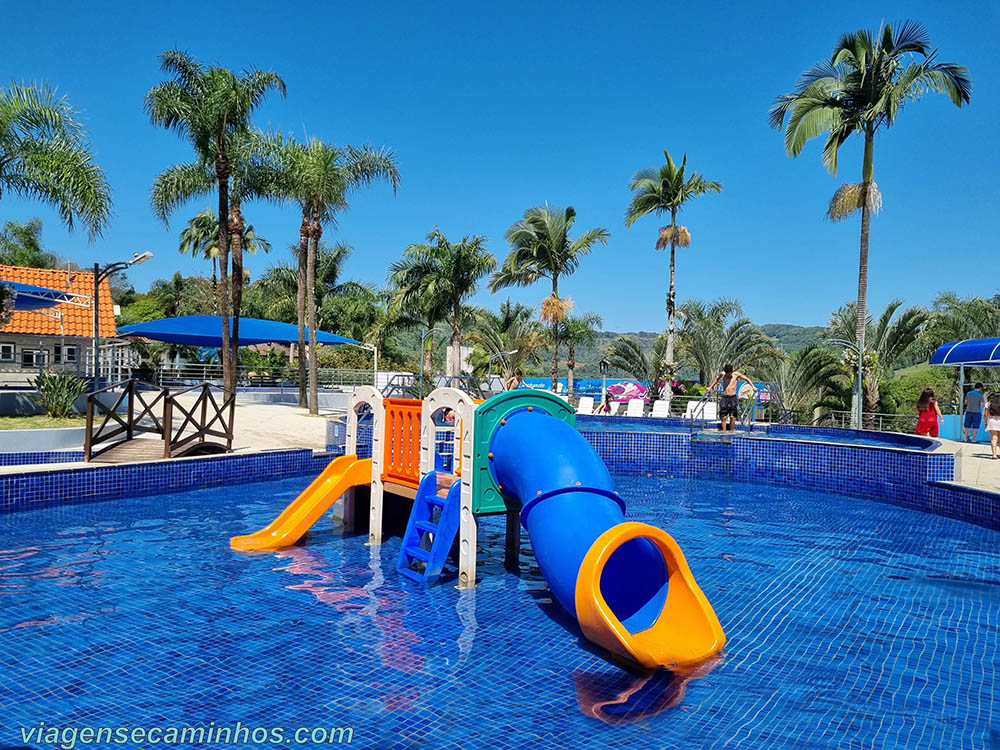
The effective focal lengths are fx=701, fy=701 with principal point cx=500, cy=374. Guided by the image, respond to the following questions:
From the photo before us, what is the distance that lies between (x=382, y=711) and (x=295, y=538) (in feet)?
13.9

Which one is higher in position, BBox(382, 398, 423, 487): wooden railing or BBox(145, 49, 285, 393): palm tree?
BBox(145, 49, 285, 393): palm tree

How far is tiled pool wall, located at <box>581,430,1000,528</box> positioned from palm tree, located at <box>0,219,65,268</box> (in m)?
52.0

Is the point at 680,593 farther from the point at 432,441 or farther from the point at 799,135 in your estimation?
the point at 799,135

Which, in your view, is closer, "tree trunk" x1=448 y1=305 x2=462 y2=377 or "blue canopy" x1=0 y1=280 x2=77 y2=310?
"blue canopy" x1=0 y1=280 x2=77 y2=310

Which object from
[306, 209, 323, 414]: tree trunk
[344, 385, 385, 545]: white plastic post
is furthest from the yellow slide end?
[306, 209, 323, 414]: tree trunk

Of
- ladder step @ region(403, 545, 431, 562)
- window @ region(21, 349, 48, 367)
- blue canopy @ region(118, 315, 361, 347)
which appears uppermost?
blue canopy @ region(118, 315, 361, 347)

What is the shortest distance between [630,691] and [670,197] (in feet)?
83.3

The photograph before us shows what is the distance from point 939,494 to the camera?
425 inches

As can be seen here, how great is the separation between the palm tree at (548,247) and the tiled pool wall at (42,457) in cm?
1945

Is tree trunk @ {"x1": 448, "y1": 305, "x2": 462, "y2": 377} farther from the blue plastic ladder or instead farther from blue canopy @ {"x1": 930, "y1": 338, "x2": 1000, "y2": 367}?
the blue plastic ladder

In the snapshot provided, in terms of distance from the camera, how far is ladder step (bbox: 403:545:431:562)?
6.68m

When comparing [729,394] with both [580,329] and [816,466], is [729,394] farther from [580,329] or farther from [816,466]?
[580,329]

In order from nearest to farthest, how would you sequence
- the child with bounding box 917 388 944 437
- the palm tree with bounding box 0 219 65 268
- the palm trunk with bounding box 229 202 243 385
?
1. the child with bounding box 917 388 944 437
2. the palm trunk with bounding box 229 202 243 385
3. the palm tree with bounding box 0 219 65 268

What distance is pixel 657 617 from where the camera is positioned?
497 cm
